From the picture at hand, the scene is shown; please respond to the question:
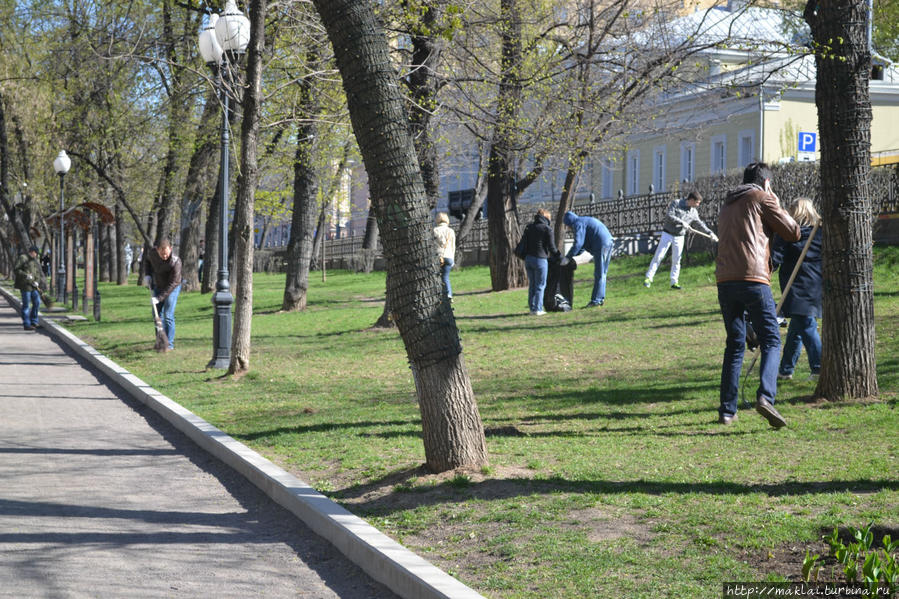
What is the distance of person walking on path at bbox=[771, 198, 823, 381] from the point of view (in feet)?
32.0

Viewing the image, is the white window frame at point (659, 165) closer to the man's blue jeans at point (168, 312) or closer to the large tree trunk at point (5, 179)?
the large tree trunk at point (5, 179)

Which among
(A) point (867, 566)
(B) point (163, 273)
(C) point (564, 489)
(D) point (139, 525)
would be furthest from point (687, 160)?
(A) point (867, 566)

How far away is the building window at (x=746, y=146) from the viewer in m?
41.8

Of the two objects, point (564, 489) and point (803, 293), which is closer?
point (564, 489)

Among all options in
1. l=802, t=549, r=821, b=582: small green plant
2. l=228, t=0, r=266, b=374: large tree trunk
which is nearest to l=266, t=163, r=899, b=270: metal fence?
l=228, t=0, r=266, b=374: large tree trunk

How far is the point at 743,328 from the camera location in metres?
8.16

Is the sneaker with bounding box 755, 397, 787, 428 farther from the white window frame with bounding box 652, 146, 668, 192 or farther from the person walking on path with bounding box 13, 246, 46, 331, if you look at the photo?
the white window frame with bounding box 652, 146, 668, 192

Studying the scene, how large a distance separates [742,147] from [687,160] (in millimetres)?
3934

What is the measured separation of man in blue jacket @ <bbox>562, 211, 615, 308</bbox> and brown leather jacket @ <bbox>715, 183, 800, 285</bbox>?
10414 mm

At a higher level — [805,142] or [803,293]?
[805,142]

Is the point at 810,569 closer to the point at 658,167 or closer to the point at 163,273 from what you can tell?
the point at 163,273

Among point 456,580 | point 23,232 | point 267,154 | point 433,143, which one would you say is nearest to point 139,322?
point 267,154

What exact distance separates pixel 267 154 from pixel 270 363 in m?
14.3

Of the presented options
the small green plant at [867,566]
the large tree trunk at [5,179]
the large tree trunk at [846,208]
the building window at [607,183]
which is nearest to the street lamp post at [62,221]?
the large tree trunk at [5,179]
